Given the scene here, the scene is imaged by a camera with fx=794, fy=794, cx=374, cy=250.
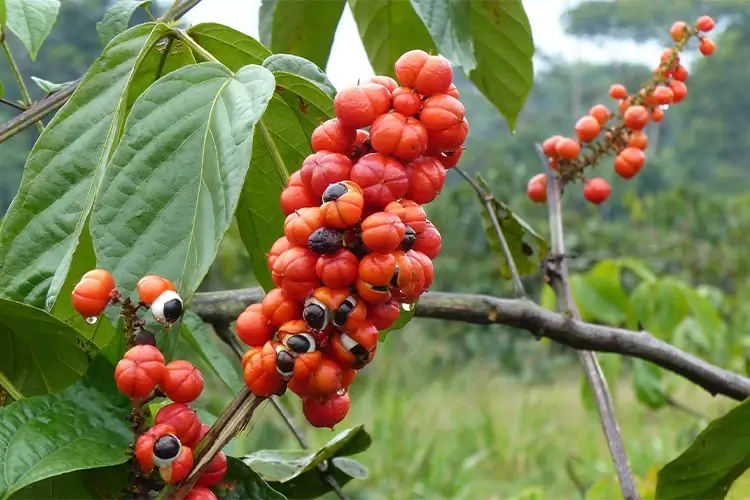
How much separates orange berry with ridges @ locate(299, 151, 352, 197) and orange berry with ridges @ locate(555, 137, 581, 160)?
1.84 ft

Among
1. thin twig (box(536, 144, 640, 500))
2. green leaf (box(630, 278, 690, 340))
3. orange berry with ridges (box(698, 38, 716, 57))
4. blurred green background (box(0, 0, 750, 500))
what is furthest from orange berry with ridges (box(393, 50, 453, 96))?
green leaf (box(630, 278, 690, 340))

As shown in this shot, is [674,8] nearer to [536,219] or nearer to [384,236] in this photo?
[536,219]

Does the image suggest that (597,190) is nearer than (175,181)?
No

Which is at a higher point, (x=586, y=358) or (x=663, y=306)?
(x=663, y=306)

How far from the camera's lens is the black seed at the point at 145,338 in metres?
0.44

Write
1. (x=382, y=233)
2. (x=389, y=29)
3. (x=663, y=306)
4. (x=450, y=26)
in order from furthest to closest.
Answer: (x=663, y=306) < (x=389, y=29) < (x=450, y=26) < (x=382, y=233)

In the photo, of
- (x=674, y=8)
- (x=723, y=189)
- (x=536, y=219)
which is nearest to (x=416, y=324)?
(x=536, y=219)

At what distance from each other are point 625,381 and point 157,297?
7753 mm

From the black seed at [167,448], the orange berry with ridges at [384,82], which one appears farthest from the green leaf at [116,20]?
the black seed at [167,448]

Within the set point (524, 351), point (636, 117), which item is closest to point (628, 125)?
point (636, 117)

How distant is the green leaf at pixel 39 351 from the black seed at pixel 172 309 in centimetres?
11

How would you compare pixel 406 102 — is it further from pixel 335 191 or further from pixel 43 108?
pixel 43 108

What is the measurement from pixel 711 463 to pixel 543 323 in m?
0.23

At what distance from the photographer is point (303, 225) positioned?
0.43 meters
